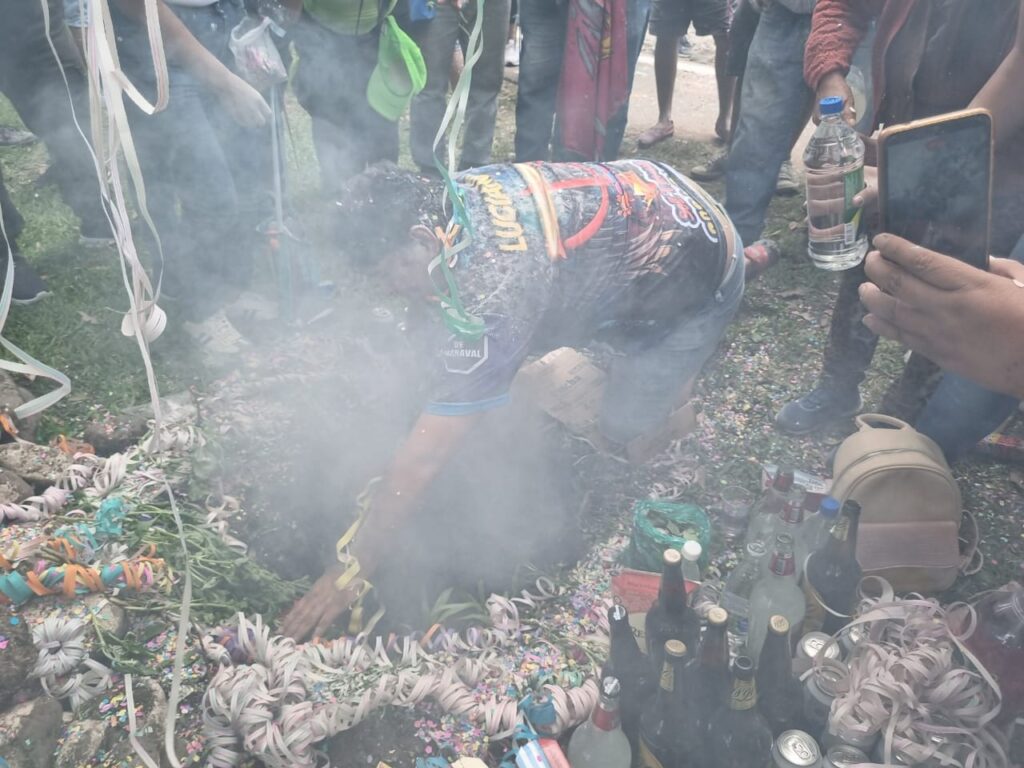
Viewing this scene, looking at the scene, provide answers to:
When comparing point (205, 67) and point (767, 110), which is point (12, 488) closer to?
point (205, 67)

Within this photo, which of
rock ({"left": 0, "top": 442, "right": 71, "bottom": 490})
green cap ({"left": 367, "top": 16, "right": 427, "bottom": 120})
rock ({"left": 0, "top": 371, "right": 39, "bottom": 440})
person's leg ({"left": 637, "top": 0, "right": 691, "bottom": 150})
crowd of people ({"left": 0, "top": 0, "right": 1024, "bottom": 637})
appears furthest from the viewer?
person's leg ({"left": 637, "top": 0, "right": 691, "bottom": 150})

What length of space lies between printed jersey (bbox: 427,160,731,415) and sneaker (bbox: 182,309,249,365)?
1896 millimetres

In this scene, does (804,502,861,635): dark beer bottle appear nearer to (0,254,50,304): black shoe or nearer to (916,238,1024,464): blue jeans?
(916,238,1024,464): blue jeans

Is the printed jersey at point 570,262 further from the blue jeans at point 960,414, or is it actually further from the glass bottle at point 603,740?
the blue jeans at point 960,414

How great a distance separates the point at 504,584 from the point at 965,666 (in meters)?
1.44

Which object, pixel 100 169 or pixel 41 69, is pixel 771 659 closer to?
pixel 100 169

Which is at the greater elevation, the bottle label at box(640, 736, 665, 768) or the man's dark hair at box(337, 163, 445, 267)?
the man's dark hair at box(337, 163, 445, 267)

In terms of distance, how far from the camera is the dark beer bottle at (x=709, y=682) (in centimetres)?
175

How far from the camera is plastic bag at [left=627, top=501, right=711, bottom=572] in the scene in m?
2.42

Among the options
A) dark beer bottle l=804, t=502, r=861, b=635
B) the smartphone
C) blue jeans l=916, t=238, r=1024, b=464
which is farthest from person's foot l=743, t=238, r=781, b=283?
the smartphone

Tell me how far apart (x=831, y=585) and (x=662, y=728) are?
74 centimetres

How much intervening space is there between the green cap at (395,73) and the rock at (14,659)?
2475 millimetres

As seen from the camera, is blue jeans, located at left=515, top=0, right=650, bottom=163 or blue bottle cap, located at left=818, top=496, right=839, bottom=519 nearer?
blue bottle cap, located at left=818, top=496, right=839, bottom=519

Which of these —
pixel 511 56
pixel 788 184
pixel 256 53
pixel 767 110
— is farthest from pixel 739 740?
pixel 511 56
